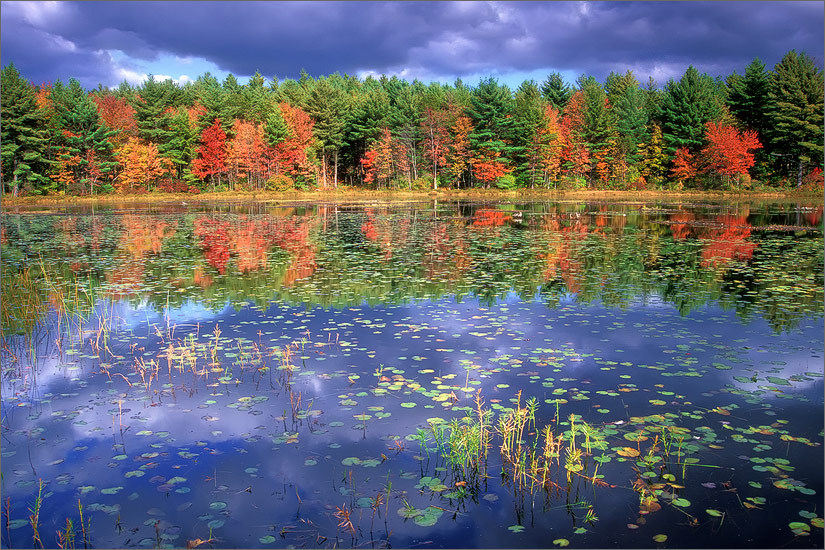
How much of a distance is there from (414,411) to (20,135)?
208 ft

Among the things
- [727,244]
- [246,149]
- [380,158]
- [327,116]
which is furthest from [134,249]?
[327,116]

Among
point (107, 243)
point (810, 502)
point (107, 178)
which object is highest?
point (107, 178)

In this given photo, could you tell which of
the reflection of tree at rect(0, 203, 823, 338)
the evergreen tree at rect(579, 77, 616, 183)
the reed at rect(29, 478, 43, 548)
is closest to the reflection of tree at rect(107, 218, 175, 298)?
the reflection of tree at rect(0, 203, 823, 338)

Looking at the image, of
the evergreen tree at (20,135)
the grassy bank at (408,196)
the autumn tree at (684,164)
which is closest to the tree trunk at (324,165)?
the grassy bank at (408,196)

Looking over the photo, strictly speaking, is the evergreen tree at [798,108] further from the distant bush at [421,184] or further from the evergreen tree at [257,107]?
the evergreen tree at [257,107]

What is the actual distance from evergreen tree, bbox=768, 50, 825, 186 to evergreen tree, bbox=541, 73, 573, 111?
960 inches

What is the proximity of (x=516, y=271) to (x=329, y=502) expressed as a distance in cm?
1116

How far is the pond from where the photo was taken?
4.45 metres

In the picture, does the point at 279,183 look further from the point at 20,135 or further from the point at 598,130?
the point at 598,130

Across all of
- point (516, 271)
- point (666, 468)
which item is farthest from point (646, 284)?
point (666, 468)

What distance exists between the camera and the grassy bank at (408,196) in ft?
180

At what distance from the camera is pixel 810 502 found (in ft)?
15.2

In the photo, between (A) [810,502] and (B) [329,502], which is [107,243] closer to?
(B) [329,502]

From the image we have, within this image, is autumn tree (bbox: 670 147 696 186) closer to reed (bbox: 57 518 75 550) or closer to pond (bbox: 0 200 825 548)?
pond (bbox: 0 200 825 548)
